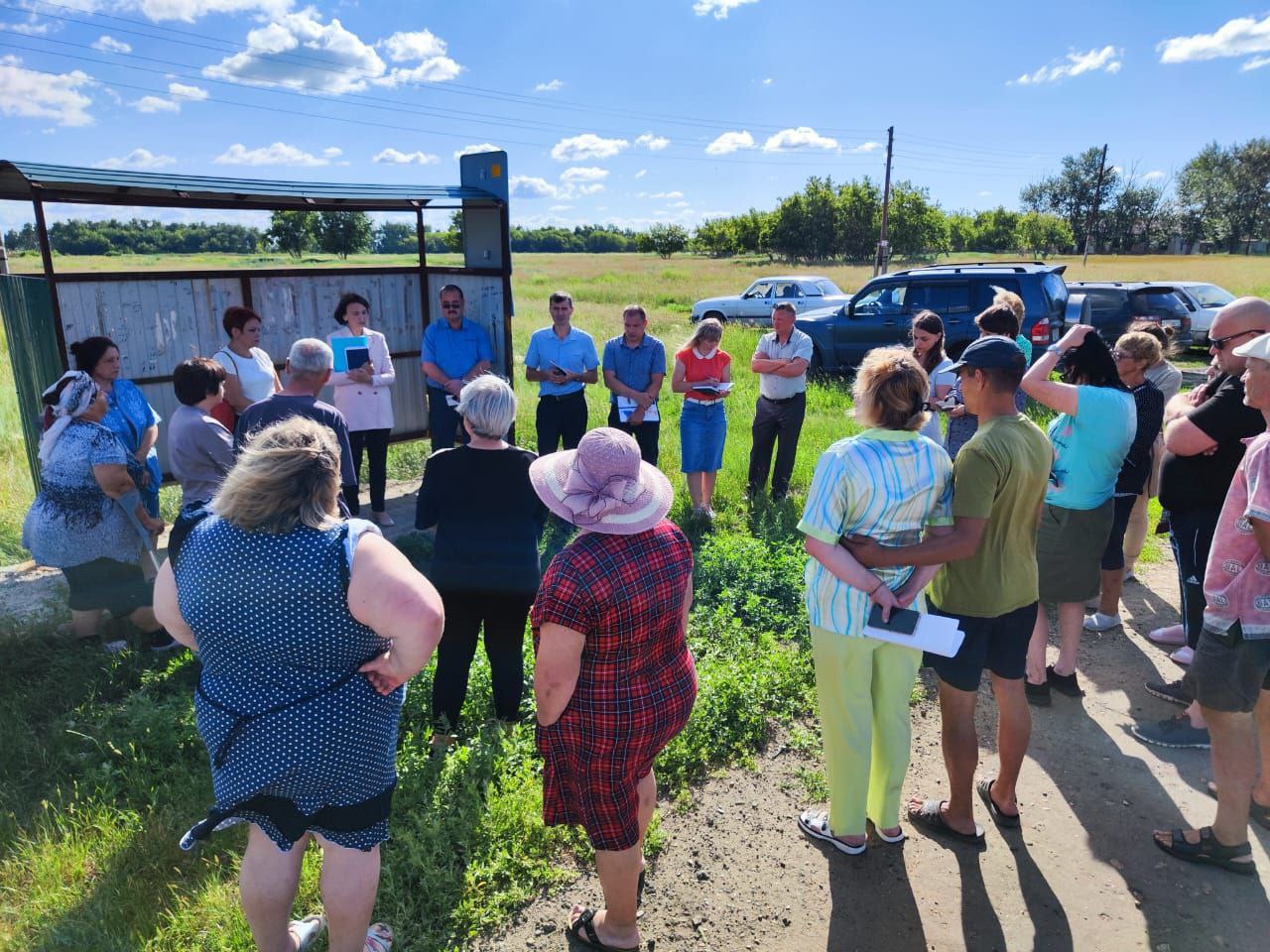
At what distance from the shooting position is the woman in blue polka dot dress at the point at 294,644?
1.99 m

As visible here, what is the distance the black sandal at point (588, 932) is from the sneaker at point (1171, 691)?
3.31m

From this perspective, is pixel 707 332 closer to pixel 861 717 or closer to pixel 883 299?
pixel 861 717

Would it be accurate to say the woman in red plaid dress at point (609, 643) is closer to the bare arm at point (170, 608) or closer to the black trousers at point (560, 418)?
the bare arm at point (170, 608)

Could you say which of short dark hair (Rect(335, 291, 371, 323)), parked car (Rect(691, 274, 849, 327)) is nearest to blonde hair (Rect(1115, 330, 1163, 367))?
short dark hair (Rect(335, 291, 371, 323))

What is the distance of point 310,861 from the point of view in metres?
3.04

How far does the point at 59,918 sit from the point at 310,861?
0.80m

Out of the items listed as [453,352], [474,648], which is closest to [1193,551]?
[474,648]

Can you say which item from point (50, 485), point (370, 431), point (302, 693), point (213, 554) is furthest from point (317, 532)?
point (370, 431)

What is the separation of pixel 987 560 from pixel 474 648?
2294mm

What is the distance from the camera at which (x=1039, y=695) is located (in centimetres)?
425

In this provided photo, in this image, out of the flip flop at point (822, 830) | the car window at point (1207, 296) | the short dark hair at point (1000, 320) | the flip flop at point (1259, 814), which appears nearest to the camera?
the flip flop at point (822, 830)

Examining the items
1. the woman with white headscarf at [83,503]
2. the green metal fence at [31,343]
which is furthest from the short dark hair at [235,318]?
the green metal fence at [31,343]

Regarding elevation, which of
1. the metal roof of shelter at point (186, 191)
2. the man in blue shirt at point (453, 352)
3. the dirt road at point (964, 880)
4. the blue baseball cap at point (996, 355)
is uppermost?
the metal roof of shelter at point (186, 191)

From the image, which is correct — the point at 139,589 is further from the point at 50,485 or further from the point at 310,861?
the point at 310,861
